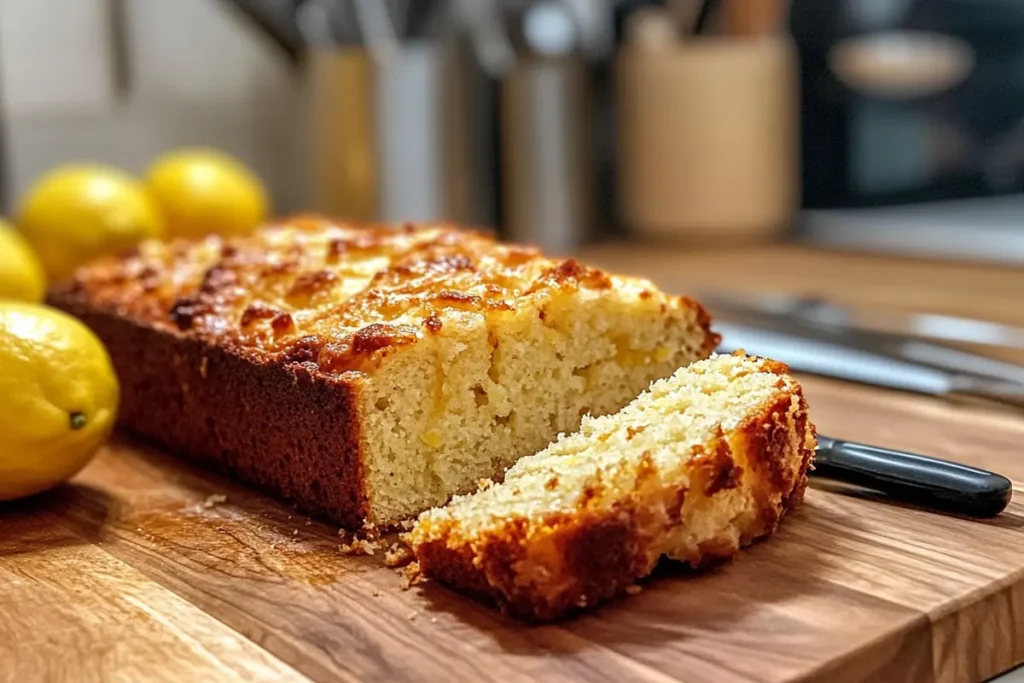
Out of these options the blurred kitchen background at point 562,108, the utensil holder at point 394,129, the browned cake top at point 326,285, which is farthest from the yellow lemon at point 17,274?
the utensil holder at point 394,129

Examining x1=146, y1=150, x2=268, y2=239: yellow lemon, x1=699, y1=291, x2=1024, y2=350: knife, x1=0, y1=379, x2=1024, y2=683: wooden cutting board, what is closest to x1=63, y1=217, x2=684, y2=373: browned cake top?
x1=0, y1=379, x2=1024, y2=683: wooden cutting board

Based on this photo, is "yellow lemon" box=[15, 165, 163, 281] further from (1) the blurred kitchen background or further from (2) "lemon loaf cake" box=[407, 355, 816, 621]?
(2) "lemon loaf cake" box=[407, 355, 816, 621]

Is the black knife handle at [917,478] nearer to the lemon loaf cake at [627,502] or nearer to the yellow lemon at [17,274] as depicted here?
the lemon loaf cake at [627,502]

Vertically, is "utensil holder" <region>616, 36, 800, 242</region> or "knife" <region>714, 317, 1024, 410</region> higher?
"utensil holder" <region>616, 36, 800, 242</region>

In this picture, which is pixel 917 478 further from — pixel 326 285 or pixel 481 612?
pixel 326 285

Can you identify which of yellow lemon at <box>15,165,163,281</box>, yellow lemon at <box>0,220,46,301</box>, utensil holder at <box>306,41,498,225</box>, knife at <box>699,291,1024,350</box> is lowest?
knife at <box>699,291,1024,350</box>

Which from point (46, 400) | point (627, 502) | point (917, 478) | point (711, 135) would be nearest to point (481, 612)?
point (627, 502)
